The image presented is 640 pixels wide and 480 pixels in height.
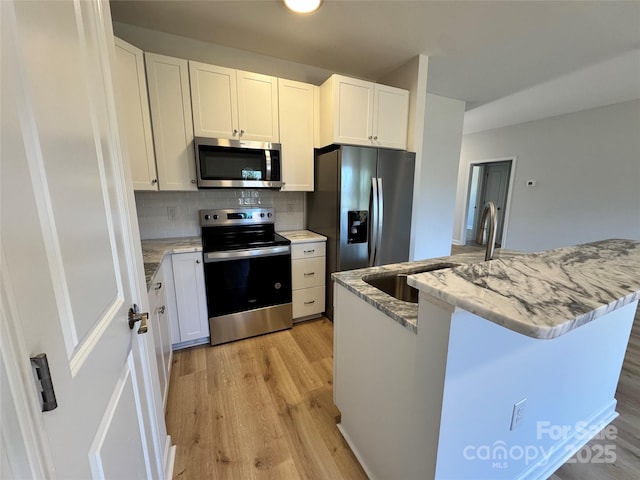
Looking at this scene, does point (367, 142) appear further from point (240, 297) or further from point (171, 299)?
point (171, 299)

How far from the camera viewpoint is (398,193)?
258cm

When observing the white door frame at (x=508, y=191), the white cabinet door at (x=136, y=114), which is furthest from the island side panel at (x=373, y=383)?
the white door frame at (x=508, y=191)

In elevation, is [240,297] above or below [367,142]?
below

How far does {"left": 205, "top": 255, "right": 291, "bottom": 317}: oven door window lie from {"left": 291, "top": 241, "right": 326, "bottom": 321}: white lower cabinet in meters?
0.10

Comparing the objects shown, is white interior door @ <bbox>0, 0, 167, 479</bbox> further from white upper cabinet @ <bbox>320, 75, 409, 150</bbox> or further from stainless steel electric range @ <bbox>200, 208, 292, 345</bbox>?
white upper cabinet @ <bbox>320, 75, 409, 150</bbox>

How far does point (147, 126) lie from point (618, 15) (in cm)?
368

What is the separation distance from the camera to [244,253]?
7.11ft

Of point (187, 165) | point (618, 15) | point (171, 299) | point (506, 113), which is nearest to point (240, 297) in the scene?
point (171, 299)

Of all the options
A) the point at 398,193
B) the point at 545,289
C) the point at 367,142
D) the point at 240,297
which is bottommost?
the point at 240,297

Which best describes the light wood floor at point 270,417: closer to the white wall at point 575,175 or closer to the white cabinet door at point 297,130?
the white cabinet door at point 297,130

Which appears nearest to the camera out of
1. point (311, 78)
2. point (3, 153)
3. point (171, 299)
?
point (3, 153)

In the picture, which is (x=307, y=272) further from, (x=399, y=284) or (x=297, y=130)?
(x=297, y=130)

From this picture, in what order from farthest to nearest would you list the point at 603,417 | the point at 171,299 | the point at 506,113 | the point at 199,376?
the point at 506,113 < the point at 171,299 < the point at 199,376 < the point at 603,417

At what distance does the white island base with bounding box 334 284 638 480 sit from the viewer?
80 cm
